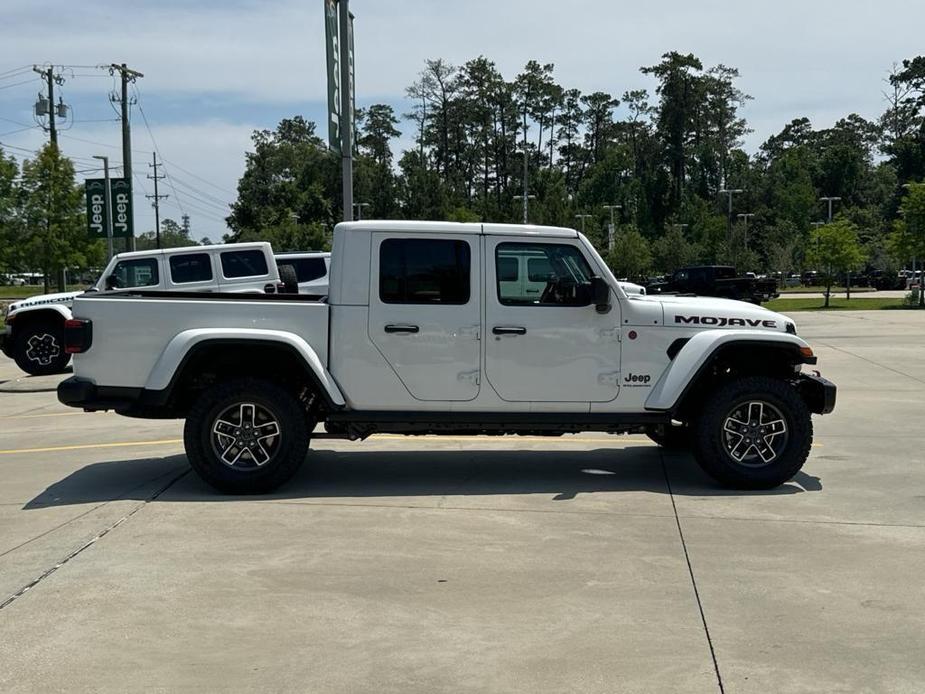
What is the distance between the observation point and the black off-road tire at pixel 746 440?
7355 millimetres

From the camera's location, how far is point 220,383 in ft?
23.6

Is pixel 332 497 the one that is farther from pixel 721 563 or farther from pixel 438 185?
pixel 438 185

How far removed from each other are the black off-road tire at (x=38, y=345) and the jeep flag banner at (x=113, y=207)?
1518cm

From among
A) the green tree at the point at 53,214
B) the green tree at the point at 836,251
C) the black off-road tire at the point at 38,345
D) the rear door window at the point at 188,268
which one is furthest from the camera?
the green tree at the point at 836,251

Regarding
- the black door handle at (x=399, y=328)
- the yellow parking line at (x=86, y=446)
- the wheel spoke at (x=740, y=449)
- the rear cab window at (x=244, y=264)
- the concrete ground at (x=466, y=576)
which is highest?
the rear cab window at (x=244, y=264)

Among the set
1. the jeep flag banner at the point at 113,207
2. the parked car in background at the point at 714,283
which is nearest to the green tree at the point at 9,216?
the jeep flag banner at the point at 113,207

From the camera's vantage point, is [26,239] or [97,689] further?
[26,239]

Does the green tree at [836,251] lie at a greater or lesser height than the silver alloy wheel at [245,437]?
greater

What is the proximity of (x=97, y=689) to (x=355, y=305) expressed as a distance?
12.2ft

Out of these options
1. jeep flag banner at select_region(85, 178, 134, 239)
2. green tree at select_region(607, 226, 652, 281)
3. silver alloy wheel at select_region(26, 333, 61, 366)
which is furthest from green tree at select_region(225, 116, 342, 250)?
silver alloy wheel at select_region(26, 333, 61, 366)

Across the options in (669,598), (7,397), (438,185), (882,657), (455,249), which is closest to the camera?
(882,657)

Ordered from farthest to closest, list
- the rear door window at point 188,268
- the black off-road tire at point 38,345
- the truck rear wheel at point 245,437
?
the black off-road tire at point 38,345 < the rear door window at point 188,268 < the truck rear wheel at point 245,437

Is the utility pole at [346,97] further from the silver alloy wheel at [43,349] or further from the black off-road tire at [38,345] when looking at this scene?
the silver alloy wheel at [43,349]

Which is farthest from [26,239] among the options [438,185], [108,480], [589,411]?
[438,185]
